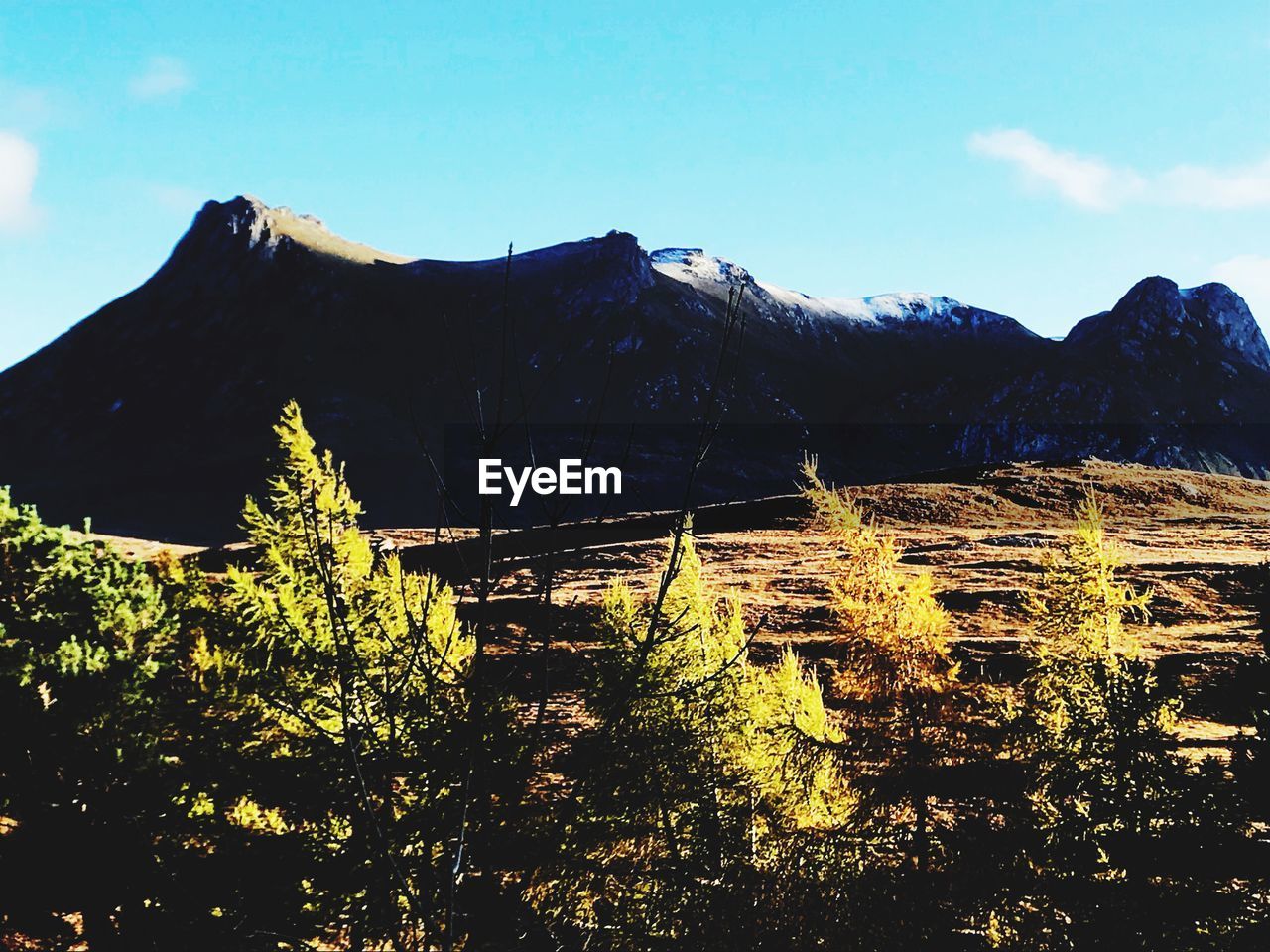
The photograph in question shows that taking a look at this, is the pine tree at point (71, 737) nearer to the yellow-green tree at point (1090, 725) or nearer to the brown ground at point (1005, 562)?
the brown ground at point (1005, 562)

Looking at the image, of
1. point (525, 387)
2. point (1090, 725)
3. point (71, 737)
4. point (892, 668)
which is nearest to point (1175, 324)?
point (525, 387)

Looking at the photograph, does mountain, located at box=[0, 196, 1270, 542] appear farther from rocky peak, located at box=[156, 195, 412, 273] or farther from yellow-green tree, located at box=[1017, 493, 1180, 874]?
yellow-green tree, located at box=[1017, 493, 1180, 874]

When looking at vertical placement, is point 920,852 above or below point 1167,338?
below

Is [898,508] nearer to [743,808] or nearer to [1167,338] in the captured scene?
[743,808]

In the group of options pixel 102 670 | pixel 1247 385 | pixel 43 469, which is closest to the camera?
pixel 102 670

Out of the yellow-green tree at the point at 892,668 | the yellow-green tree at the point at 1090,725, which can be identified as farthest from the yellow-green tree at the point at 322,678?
the yellow-green tree at the point at 1090,725

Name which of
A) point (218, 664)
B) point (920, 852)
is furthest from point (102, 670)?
point (920, 852)

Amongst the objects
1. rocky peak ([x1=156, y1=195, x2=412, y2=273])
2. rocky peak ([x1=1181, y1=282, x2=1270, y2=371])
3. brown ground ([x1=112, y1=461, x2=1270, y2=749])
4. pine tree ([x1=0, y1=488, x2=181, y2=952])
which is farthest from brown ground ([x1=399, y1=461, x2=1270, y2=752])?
rocky peak ([x1=156, y1=195, x2=412, y2=273])
